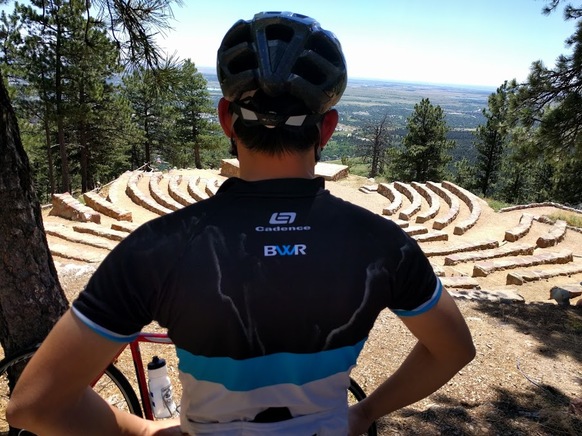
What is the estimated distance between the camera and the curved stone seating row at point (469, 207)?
1587 cm

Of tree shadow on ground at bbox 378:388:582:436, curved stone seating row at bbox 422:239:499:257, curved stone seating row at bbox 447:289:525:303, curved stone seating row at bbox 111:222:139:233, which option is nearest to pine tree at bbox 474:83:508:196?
curved stone seating row at bbox 422:239:499:257

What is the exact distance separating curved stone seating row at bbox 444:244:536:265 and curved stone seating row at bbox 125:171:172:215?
9.92m

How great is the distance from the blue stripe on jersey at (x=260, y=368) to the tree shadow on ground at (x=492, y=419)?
260cm

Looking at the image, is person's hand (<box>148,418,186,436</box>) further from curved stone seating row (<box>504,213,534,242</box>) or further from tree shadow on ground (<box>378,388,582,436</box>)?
curved stone seating row (<box>504,213,534,242</box>)

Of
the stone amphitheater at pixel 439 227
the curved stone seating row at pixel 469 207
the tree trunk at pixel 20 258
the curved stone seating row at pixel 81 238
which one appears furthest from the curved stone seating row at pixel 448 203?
the tree trunk at pixel 20 258

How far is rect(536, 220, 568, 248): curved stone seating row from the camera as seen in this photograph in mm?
14477

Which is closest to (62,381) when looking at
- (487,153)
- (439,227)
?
(439,227)

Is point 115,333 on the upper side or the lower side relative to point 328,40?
lower

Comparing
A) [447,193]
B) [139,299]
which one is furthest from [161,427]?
[447,193]

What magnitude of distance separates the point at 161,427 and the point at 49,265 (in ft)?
6.45

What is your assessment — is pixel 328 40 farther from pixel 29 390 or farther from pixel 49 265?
pixel 49 265

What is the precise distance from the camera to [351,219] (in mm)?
1265

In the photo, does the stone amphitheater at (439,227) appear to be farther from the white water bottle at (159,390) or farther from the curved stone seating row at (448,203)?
the white water bottle at (159,390)

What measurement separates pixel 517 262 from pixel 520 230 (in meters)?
4.60
